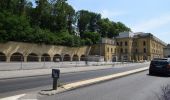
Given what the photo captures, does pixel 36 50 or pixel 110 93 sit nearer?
pixel 110 93

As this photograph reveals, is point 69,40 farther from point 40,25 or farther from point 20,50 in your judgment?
point 20,50

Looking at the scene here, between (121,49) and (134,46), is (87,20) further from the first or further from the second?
(134,46)

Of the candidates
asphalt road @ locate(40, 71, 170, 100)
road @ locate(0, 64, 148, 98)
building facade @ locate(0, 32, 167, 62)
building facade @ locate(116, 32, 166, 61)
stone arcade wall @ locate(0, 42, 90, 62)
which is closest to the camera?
asphalt road @ locate(40, 71, 170, 100)

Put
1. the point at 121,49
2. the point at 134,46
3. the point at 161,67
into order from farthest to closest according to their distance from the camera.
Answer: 1. the point at 134,46
2. the point at 121,49
3. the point at 161,67

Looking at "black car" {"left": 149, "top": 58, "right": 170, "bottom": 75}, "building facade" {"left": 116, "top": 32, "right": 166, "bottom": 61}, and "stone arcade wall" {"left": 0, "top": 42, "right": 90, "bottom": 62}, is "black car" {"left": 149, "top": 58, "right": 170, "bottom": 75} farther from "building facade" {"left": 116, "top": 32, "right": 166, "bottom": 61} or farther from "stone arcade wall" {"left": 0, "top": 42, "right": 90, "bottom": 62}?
"building facade" {"left": 116, "top": 32, "right": 166, "bottom": 61}

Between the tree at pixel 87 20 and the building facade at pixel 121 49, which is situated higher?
the tree at pixel 87 20

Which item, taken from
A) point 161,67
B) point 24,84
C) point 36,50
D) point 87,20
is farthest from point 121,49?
point 24,84

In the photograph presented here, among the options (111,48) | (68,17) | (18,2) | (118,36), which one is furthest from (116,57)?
(18,2)

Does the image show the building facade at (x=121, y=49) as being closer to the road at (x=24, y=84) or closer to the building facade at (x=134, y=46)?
the building facade at (x=134, y=46)

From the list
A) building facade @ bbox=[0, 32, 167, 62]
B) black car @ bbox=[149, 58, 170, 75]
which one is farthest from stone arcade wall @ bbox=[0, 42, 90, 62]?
black car @ bbox=[149, 58, 170, 75]

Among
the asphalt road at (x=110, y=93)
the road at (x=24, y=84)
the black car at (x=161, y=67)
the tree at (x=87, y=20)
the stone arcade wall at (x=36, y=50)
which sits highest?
the tree at (x=87, y=20)

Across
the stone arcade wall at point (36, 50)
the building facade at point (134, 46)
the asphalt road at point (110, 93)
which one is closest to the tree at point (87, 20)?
the building facade at point (134, 46)

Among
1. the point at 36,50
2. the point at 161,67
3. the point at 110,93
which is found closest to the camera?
the point at 110,93

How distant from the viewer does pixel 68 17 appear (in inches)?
4665
